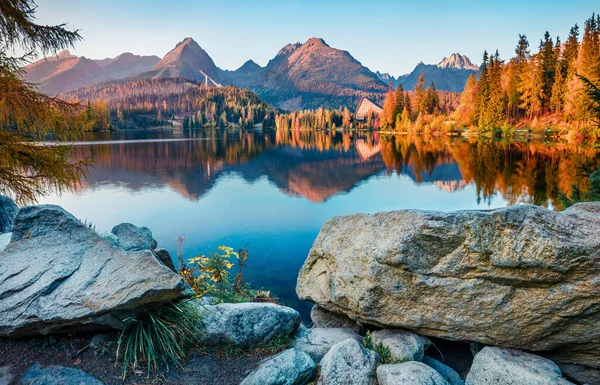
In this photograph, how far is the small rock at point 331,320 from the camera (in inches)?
306

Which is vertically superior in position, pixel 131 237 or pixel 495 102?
pixel 495 102

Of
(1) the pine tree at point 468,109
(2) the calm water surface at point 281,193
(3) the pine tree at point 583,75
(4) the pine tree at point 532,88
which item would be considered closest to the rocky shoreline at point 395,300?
(2) the calm water surface at point 281,193

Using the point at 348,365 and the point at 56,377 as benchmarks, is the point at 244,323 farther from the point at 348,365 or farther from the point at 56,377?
the point at 56,377

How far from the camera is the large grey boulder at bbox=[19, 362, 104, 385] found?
489cm

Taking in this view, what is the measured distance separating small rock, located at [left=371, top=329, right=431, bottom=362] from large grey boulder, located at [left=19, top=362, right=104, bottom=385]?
14.8 feet

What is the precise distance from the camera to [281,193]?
30.2 meters

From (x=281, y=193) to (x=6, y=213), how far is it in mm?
21050

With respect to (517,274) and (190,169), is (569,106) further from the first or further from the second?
(517,274)

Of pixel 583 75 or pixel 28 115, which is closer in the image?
pixel 28 115

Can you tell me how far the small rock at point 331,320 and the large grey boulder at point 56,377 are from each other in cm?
455

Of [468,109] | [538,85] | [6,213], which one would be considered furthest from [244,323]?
[468,109]

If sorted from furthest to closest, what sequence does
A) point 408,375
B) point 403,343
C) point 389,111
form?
point 389,111, point 403,343, point 408,375

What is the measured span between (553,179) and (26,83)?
114 ft

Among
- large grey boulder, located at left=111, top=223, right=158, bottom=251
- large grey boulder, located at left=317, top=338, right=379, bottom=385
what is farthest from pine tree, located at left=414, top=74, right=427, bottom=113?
large grey boulder, located at left=317, top=338, right=379, bottom=385
